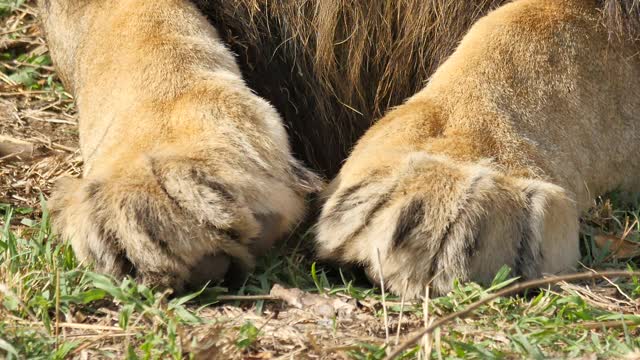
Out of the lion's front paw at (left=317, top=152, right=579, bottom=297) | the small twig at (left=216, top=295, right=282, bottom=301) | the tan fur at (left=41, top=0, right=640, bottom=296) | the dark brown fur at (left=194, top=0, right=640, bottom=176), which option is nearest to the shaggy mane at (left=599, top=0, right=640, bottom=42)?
the tan fur at (left=41, top=0, right=640, bottom=296)

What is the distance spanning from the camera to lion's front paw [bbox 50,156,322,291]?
94.0 inches

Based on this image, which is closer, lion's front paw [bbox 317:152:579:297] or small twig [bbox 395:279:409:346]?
small twig [bbox 395:279:409:346]

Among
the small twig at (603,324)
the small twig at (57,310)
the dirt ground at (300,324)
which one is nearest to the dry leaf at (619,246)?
the dirt ground at (300,324)

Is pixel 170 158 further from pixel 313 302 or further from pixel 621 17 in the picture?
pixel 621 17

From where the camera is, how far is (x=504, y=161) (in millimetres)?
2619

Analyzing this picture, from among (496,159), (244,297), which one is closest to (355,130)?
(496,159)

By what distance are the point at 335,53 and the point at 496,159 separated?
832 mm

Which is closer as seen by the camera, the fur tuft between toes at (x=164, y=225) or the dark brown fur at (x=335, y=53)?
the fur tuft between toes at (x=164, y=225)

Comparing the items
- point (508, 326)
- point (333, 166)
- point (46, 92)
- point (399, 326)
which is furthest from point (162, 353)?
point (46, 92)

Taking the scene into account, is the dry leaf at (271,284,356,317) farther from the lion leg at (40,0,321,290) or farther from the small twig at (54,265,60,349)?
the small twig at (54,265,60,349)

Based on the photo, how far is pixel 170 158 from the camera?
8.23ft

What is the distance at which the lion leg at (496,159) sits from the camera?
2.41 metres

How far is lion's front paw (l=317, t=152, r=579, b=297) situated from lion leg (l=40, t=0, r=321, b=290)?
0.73 feet

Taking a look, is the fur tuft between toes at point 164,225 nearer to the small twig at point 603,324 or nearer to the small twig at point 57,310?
the small twig at point 57,310
